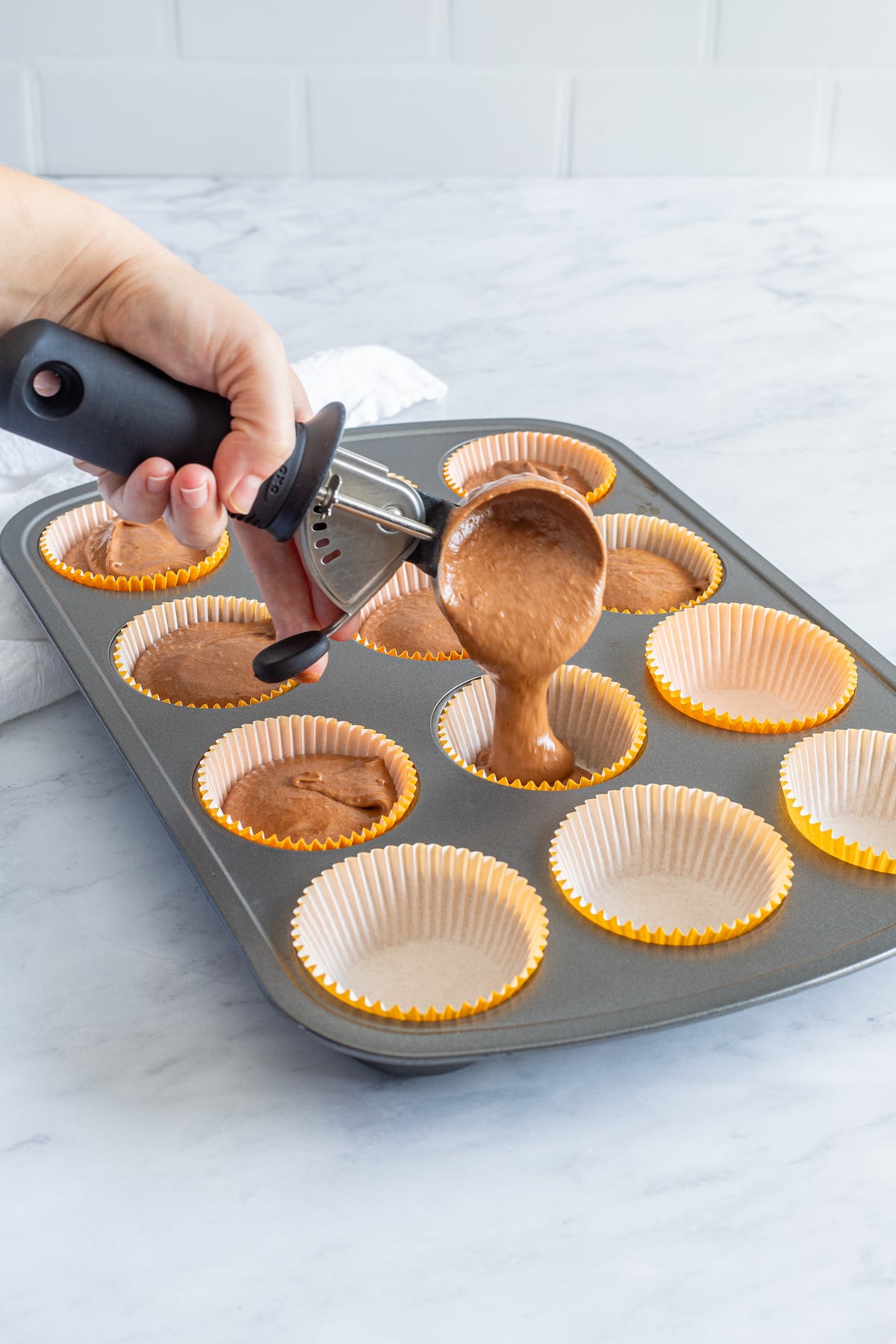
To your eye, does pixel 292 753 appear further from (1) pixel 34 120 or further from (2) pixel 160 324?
(1) pixel 34 120

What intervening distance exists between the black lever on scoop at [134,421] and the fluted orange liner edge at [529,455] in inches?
29.5

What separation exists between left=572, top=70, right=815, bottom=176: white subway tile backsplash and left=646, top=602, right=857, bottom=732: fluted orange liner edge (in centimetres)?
188

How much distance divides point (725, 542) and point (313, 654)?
0.77 meters

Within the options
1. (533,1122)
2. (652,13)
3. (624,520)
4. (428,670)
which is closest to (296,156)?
(652,13)

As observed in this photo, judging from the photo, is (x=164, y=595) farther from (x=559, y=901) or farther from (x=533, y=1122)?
(x=533, y=1122)

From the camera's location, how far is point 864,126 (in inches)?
128

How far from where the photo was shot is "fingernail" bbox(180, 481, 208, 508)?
4.06 ft

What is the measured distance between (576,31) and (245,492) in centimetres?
224

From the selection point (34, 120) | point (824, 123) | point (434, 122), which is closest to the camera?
point (34, 120)

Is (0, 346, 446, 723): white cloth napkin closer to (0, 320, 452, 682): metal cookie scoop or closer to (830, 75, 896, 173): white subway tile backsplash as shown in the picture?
(0, 320, 452, 682): metal cookie scoop

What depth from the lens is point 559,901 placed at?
127cm

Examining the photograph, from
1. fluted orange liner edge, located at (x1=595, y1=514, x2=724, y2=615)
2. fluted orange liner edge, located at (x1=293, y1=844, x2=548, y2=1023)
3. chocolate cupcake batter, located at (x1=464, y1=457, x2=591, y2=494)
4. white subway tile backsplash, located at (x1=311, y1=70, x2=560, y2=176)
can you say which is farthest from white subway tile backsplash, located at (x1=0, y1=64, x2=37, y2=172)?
fluted orange liner edge, located at (x1=293, y1=844, x2=548, y2=1023)

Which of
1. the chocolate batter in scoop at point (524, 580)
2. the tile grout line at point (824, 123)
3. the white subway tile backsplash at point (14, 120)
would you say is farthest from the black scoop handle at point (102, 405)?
the tile grout line at point (824, 123)

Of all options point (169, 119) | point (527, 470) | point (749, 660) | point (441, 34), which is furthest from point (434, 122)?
point (749, 660)
